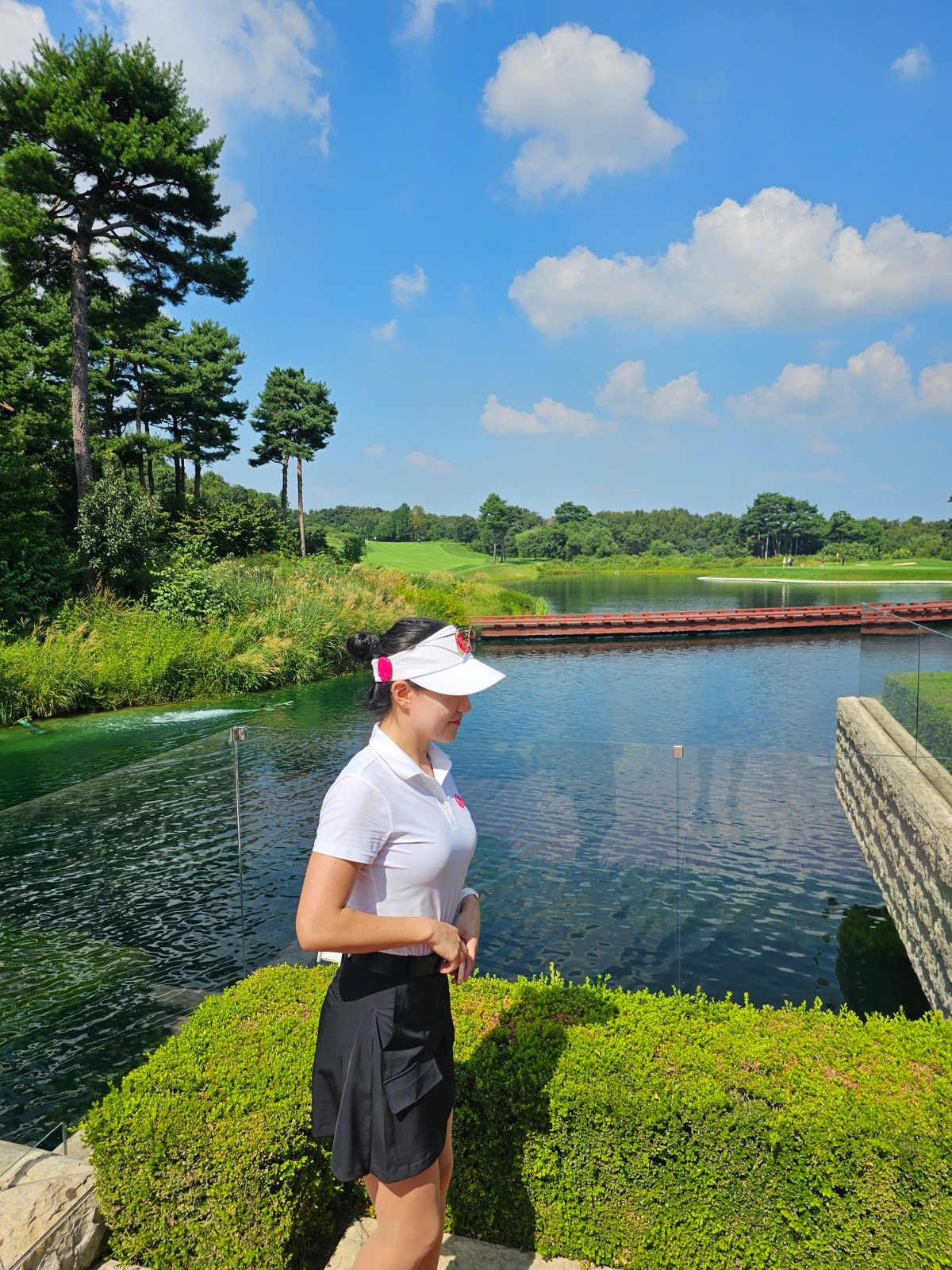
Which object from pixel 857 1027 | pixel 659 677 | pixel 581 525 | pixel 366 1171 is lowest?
pixel 659 677

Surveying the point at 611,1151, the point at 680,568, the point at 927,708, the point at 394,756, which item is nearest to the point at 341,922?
the point at 394,756

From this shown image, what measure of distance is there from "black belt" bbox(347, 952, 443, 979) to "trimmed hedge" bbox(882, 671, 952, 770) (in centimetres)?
411

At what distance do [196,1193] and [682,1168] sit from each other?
1375 millimetres

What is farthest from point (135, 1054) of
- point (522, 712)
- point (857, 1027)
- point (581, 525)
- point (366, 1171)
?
point (581, 525)

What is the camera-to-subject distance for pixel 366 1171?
1.54 m

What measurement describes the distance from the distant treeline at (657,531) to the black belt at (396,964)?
91056 mm

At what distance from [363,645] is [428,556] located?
3171 inches

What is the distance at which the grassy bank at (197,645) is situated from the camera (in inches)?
474

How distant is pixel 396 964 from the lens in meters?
1.55

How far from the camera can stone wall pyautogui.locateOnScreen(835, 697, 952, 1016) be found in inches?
152

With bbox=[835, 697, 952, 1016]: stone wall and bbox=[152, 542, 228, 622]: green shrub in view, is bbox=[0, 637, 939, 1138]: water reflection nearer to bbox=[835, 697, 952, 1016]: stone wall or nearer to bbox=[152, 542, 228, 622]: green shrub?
bbox=[835, 697, 952, 1016]: stone wall

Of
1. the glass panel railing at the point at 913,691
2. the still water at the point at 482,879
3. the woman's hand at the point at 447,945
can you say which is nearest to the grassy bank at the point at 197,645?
the still water at the point at 482,879

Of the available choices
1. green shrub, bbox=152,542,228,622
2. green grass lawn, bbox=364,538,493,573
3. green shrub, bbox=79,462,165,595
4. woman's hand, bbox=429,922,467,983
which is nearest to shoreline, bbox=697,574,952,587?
green grass lawn, bbox=364,538,493,573

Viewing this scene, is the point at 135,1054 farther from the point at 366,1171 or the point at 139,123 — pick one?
the point at 139,123
